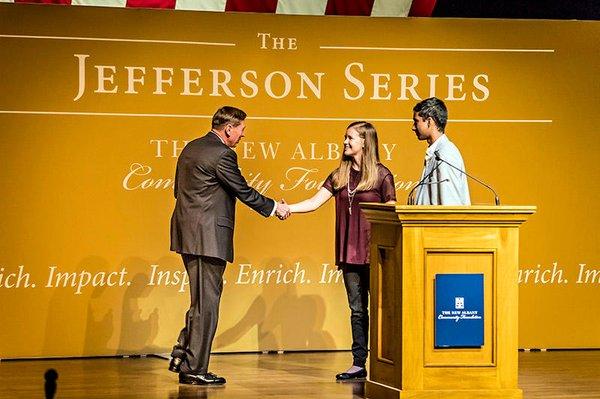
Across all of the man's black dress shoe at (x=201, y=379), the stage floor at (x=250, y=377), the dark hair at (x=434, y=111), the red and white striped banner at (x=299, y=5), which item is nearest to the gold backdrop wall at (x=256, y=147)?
the red and white striped banner at (x=299, y=5)

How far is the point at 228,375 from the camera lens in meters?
7.02

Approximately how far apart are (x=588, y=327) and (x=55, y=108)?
376 centimetres

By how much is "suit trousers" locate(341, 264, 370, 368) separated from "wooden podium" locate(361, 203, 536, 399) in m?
0.96

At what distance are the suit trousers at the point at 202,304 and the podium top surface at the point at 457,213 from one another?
1257mm

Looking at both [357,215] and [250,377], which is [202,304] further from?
[357,215]

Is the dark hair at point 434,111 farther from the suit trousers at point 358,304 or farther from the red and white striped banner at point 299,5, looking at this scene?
the red and white striped banner at point 299,5

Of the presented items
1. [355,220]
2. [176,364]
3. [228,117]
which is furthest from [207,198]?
[176,364]

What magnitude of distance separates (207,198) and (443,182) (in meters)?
1.32

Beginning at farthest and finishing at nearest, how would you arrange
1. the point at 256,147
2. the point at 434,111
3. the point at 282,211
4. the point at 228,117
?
the point at 256,147 < the point at 282,211 < the point at 228,117 < the point at 434,111

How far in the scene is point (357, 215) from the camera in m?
6.77

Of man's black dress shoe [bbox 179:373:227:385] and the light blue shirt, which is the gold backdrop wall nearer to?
man's black dress shoe [bbox 179:373:227:385]

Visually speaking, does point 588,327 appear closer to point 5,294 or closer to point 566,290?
point 566,290

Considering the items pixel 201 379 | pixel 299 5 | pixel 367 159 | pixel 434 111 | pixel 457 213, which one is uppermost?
pixel 299 5

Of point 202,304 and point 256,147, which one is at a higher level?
point 256,147
